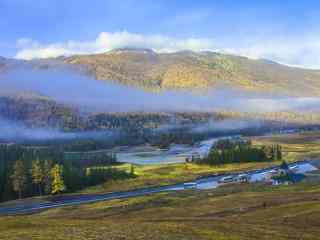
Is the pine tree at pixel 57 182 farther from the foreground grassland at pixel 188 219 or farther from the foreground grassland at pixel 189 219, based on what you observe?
the foreground grassland at pixel 189 219

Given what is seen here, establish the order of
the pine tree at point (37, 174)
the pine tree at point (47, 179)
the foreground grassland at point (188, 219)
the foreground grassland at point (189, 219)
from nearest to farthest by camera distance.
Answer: the foreground grassland at point (188, 219) < the foreground grassland at point (189, 219) < the pine tree at point (37, 174) < the pine tree at point (47, 179)

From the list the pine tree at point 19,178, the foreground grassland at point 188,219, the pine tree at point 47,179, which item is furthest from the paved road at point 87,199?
the pine tree at point 19,178

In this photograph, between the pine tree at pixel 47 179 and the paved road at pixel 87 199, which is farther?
the pine tree at pixel 47 179

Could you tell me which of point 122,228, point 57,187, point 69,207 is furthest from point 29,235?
point 57,187

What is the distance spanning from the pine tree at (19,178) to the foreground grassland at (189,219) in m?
41.5

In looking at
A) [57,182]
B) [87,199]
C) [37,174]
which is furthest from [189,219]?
[37,174]

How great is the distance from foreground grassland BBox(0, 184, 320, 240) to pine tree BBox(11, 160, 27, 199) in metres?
41.5

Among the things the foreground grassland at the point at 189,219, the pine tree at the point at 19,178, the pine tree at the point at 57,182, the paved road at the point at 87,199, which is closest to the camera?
the foreground grassland at the point at 189,219

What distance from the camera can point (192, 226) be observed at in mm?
66875

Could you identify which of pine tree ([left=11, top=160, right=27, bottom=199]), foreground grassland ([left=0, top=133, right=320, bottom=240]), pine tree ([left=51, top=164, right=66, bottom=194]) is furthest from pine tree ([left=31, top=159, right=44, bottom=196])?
foreground grassland ([left=0, top=133, right=320, bottom=240])

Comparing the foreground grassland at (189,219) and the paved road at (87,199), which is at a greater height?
the foreground grassland at (189,219)

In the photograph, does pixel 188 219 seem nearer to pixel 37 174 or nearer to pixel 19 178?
pixel 37 174

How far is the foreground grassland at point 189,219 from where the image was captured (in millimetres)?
59281

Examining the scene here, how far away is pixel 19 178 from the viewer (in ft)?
574
